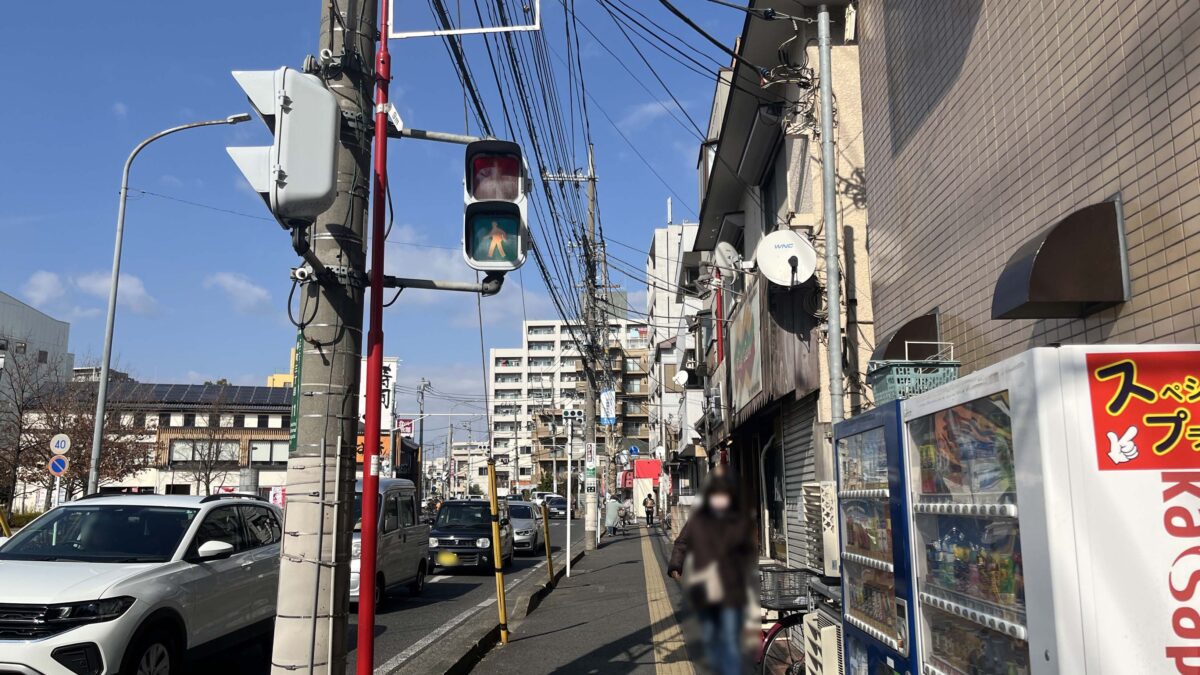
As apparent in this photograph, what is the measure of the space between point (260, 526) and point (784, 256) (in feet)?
21.8

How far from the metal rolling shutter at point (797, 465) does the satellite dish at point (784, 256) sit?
235 centimetres

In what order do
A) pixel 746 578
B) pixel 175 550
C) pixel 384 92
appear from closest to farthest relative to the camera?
pixel 746 578 < pixel 384 92 < pixel 175 550

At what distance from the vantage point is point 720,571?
614mm

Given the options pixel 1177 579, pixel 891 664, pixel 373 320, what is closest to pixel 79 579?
pixel 373 320

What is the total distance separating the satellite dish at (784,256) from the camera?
1020 centimetres

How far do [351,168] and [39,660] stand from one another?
4082 millimetres

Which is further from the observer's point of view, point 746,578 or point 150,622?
point 150,622

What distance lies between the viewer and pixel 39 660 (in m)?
5.99

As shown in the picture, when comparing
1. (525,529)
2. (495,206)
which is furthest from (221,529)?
(525,529)

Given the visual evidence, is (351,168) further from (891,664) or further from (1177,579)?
(1177,579)

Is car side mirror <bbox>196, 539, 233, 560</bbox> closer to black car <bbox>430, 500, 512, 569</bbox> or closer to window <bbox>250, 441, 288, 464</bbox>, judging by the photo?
black car <bbox>430, 500, 512, 569</bbox>

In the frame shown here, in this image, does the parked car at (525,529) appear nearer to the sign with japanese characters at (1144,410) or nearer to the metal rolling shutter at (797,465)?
the metal rolling shutter at (797,465)

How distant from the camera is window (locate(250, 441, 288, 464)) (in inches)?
2448

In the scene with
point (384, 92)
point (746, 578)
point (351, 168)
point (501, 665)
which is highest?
point (384, 92)
